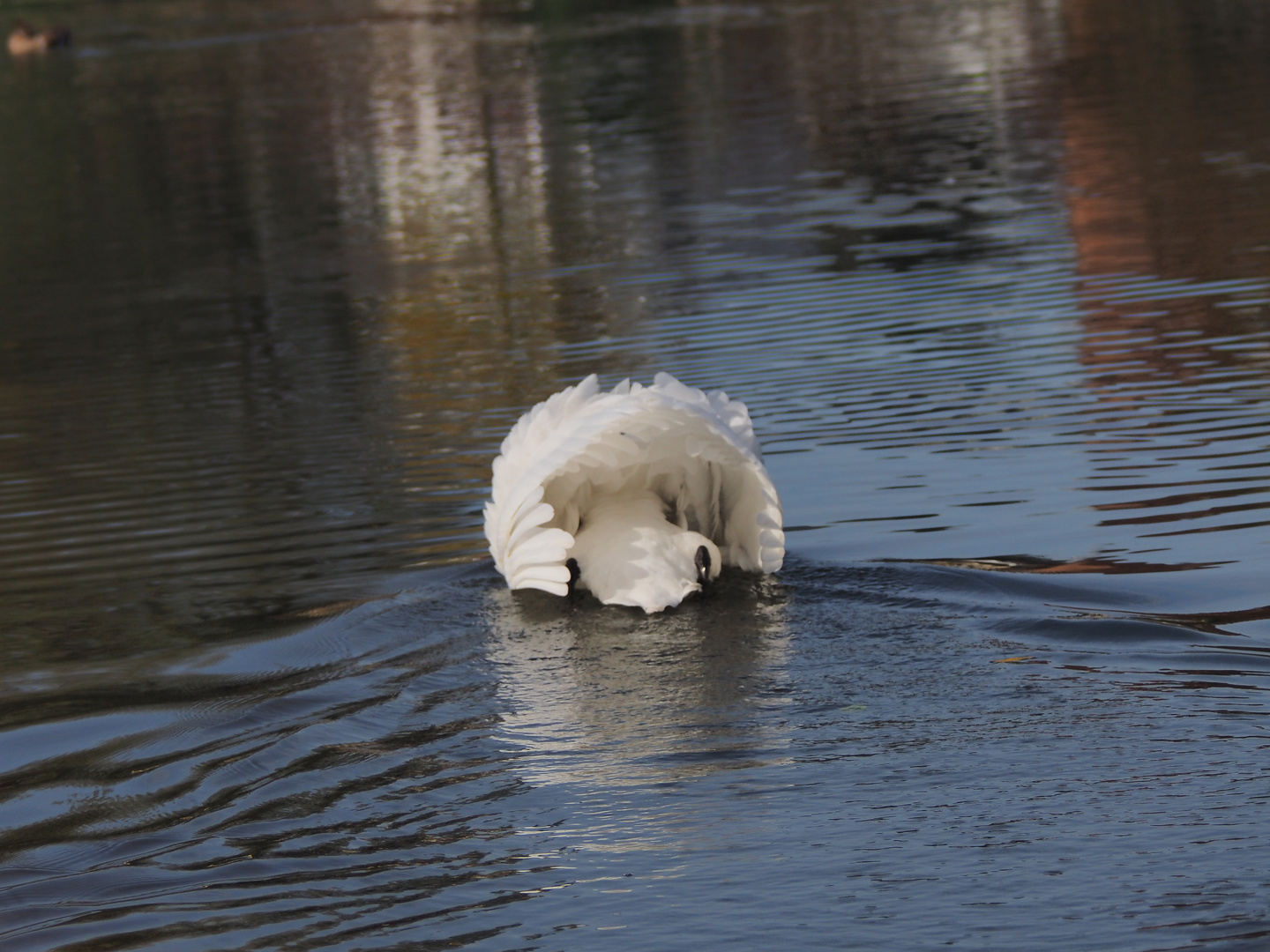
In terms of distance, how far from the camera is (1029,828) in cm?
421

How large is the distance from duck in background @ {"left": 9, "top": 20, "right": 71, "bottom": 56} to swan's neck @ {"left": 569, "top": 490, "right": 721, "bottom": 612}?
5003 centimetres

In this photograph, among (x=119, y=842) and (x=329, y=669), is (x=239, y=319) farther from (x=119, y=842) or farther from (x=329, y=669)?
(x=119, y=842)

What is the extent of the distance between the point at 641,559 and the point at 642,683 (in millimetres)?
907

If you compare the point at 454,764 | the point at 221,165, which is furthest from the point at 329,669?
the point at 221,165

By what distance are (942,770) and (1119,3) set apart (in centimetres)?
3893

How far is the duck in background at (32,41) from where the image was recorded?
170 ft

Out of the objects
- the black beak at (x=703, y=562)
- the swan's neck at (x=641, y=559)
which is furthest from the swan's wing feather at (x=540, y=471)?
the black beak at (x=703, y=562)

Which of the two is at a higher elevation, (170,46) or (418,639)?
(170,46)

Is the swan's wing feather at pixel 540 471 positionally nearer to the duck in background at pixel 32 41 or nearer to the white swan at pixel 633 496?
the white swan at pixel 633 496

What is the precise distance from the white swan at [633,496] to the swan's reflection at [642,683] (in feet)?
0.42

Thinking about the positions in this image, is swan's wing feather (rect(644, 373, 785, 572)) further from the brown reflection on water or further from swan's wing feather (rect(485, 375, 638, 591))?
the brown reflection on water

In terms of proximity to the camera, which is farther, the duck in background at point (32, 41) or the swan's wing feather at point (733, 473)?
the duck in background at point (32, 41)

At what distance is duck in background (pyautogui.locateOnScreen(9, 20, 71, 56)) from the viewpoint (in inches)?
2037

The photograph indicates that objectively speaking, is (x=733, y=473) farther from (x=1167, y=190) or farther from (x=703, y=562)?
(x=1167, y=190)
